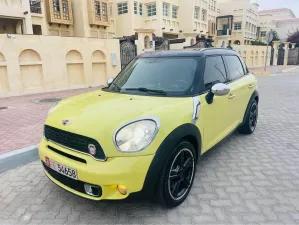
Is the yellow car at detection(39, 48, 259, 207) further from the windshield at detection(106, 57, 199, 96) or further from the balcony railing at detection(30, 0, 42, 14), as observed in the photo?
the balcony railing at detection(30, 0, 42, 14)

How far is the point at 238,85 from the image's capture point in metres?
3.90

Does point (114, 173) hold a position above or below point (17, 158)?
above

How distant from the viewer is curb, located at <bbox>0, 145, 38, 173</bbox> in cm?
351

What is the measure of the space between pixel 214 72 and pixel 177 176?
164 centimetres

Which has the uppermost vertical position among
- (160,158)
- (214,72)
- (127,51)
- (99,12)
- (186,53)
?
(99,12)

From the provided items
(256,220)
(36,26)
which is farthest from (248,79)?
(36,26)

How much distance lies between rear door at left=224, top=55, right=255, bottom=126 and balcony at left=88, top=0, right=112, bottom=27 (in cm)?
2131

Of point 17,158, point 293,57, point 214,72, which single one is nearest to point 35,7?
point 17,158

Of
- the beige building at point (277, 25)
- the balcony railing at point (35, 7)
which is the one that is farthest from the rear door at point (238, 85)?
the beige building at point (277, 25)

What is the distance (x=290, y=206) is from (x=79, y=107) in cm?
256

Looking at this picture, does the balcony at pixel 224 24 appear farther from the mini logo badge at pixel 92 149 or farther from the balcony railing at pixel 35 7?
the mini logo badge at pixel 92 149

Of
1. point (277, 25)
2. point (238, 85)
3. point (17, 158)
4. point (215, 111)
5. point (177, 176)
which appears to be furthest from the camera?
point (277, 25)

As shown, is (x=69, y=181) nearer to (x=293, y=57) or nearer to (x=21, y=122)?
(x=21, y=122)

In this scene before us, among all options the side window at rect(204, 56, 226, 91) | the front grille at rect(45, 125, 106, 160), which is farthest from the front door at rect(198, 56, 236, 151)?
the front grille at rect(45, 125, 106, 160)
